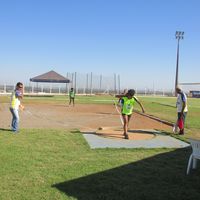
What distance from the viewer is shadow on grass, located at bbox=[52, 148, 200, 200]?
A: 19.3 ft

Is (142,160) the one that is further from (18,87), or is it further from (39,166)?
(18,87)

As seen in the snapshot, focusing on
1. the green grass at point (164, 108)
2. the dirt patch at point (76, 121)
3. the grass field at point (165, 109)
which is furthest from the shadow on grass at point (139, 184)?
the dirt patch at point (76, 121)

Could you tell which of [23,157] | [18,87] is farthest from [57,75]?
[23,157]

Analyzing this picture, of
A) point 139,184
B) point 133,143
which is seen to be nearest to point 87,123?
point 133,143

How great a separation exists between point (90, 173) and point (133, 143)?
3.61 meters

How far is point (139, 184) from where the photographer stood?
645 cm

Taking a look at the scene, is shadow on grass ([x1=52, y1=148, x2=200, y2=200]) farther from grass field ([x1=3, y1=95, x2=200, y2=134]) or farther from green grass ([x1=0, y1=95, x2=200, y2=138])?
grass field ([x1=3, y1=95, x2=200, y2=134])

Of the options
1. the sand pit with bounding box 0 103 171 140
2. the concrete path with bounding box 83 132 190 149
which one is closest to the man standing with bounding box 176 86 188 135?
the sand pit with bounding box 0 103 171 140

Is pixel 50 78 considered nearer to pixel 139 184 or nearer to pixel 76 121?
pixel 76 121

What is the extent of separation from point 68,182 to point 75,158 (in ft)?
6.07

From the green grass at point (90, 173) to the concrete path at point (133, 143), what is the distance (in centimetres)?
52

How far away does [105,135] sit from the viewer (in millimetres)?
11859

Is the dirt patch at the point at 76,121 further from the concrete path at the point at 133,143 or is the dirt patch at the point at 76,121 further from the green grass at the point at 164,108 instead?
the concrete path at the point at 133,143

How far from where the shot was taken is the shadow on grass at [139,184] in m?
5.88
